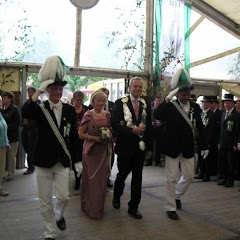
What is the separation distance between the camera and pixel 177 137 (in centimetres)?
434

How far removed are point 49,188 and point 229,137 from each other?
3896mm

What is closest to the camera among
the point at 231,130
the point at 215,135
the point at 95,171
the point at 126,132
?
the point at 126,132

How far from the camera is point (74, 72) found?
8594 mm

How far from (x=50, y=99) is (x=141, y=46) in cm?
637

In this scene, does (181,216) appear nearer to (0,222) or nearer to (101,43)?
(0,222)

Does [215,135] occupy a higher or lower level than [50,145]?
higher

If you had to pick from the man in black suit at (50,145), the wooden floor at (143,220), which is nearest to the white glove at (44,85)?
the man in black suit at (50,145)

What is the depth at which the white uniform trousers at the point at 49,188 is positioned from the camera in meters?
3.44

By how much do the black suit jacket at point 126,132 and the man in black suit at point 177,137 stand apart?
0.65 ft

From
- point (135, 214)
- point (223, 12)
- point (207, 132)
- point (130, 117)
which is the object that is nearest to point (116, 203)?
point (135, 214)

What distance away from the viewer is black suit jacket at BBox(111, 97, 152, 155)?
14.3ft

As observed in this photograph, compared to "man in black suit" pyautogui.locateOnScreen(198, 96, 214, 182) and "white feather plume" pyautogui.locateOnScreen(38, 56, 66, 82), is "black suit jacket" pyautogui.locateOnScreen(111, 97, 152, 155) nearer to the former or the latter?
"white feather plume" pyautogui.locateOnScreen(38, 56, 66, 82)

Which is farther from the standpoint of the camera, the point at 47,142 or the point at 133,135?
the point at 133,135

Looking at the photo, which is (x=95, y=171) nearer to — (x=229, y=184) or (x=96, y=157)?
(x=96, y=157)
